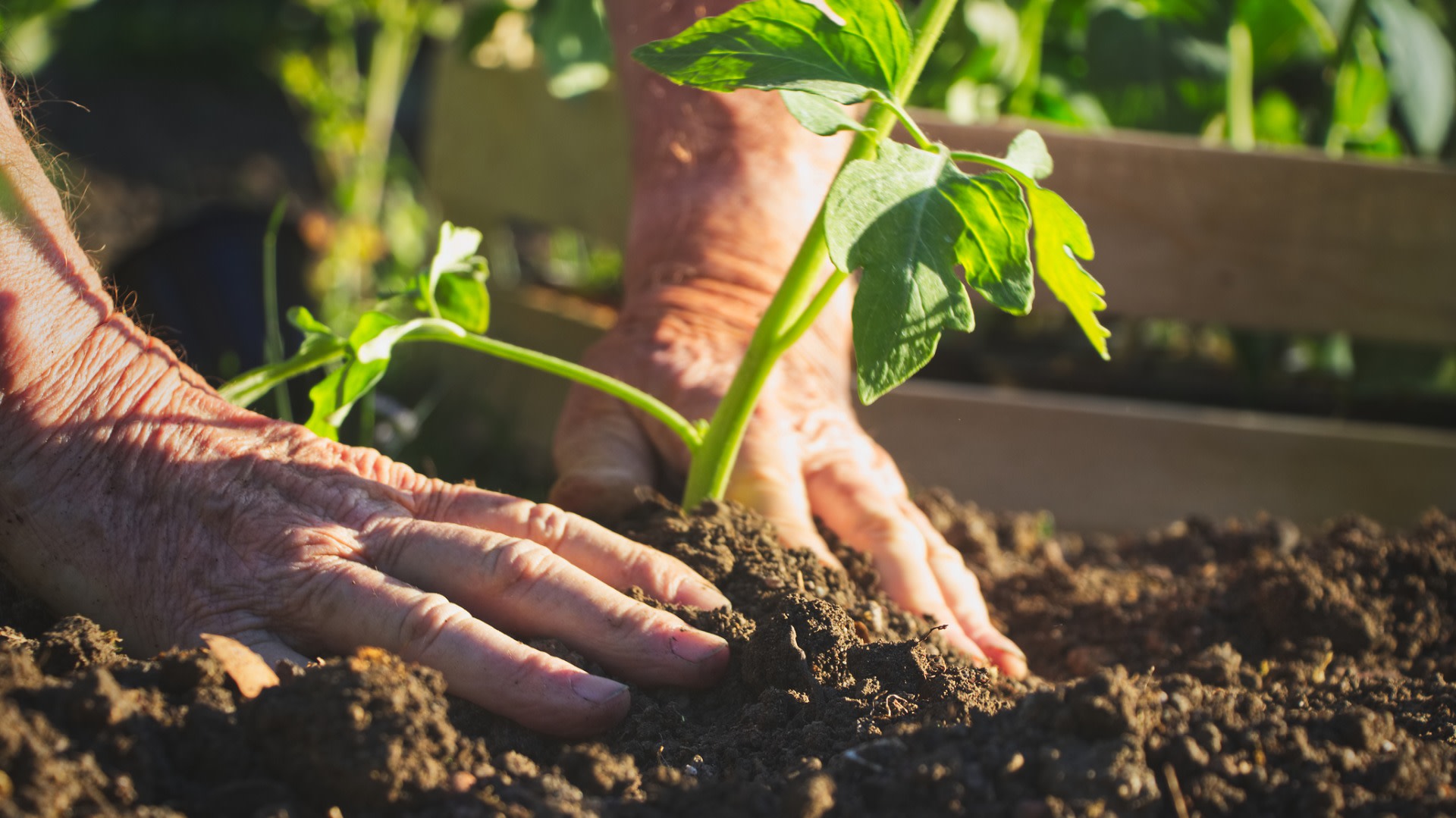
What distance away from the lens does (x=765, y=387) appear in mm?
1581

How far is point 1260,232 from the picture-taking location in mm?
2340

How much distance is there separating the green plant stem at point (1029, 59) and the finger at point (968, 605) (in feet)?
Answer: 5.11

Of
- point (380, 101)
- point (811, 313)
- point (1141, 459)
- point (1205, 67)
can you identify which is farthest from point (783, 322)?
point (380, 101)

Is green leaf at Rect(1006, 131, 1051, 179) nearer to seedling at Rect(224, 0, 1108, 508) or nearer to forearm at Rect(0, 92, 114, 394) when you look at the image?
seedling at Rect(224, 0, 1108, 508)

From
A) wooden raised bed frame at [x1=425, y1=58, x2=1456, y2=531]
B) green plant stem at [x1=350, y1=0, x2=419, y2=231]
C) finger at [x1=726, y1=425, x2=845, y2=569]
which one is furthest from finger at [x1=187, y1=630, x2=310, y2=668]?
green plant stem at [x1=350, y1=0, x2=419, y2=231]

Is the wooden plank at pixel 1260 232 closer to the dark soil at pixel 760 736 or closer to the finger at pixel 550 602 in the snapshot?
the dark soil at pixel 760 736

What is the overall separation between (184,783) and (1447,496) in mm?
2478

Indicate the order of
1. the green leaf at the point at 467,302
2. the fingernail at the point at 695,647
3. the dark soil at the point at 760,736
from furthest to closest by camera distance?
the green leaf at the point at 467,302 < the fingernail at the point at 695,647 < the dark soil at the point at 760,736

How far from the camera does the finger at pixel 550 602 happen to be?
1049 mm

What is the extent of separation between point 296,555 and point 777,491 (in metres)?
0.59

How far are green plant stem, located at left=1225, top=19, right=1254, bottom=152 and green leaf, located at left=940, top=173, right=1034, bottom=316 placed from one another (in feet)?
6.09

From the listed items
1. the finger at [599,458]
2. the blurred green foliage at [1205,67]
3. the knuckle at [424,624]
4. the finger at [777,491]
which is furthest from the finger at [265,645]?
the blurred green foliage at [1205,67]

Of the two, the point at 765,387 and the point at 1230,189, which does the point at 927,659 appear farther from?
the point at 1230,189

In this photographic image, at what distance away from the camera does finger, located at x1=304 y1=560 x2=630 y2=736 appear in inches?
38.3
